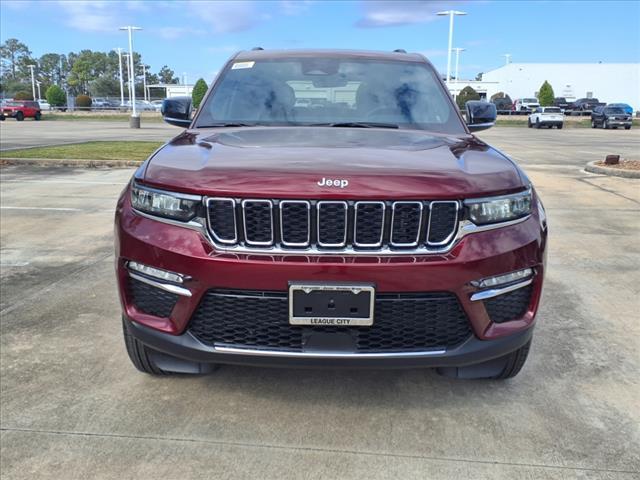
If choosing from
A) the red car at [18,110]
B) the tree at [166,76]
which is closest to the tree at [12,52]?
the tree at [166,76]

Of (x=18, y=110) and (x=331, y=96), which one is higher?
(x=331, y=96)

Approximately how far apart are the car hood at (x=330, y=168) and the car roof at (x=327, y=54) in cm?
125

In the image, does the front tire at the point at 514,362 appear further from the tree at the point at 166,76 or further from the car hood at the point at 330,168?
the tree at the point at 166,76

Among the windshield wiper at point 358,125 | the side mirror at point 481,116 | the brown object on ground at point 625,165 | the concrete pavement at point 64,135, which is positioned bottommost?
the concrete pavement at point 64,135

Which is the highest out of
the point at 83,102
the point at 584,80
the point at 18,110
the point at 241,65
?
the point at 584,80

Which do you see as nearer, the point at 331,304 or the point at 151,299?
the point at 331,304

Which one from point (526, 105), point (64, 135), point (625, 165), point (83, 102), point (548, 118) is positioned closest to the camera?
point (625, 165)

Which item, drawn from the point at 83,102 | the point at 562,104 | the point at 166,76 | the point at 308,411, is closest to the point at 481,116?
the point at 308,411

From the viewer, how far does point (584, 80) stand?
241 feet

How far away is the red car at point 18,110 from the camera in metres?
41.7

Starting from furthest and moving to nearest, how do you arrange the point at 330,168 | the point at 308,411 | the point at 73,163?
the point at 73,163 → the point at 308,411 → the point at 330,168

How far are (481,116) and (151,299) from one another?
2589 millimetres

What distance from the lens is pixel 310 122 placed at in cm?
355

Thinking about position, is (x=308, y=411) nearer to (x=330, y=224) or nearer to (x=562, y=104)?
(x=330, y=224)
